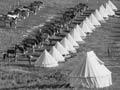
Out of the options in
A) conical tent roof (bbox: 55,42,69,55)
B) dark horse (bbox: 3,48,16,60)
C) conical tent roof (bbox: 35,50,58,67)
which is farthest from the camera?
conical tent roof (bbox: 55,42,69,55)

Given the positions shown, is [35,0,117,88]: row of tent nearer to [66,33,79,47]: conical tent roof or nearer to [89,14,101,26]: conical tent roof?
[66,33,79,47]: conical tent roof

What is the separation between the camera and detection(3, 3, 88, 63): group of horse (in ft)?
212

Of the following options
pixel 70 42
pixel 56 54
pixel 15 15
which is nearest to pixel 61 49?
pixel 56 54

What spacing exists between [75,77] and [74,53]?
57.1 feet

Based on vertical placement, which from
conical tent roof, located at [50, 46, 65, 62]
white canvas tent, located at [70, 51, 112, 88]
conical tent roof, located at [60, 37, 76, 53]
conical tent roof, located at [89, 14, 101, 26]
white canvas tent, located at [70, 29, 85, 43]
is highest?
conical tent roof, located at [89, 14, 101, 26]

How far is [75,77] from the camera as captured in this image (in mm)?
48094

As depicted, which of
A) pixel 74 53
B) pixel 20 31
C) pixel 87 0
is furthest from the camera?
pixel 87 0

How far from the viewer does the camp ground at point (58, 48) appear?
4859cm

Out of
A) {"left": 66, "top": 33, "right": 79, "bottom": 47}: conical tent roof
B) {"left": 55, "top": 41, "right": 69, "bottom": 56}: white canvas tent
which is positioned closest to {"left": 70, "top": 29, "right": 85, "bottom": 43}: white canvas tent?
{"left": 66, "top": 33, "right": 79, "bottom": 47}: conical tent roof

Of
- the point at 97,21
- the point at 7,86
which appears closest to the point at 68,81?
the point at 7,86

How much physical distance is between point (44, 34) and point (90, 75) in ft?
91.3

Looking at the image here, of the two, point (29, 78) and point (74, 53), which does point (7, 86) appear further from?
point (74, 53)

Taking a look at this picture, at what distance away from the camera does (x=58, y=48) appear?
205ft

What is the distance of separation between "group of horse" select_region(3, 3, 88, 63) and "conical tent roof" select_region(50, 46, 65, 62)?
17.4 ft
